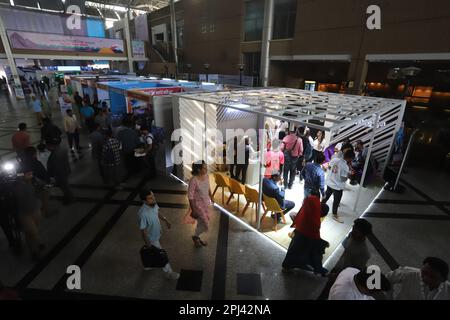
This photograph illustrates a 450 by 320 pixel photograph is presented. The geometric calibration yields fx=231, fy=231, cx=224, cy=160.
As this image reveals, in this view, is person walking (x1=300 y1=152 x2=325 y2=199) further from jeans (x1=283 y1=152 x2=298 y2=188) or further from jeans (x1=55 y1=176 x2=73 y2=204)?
jeans (x1=55 y1=176 x2=73 y2=204)

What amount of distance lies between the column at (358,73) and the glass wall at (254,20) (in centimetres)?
830

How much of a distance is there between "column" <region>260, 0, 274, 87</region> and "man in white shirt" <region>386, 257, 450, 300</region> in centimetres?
1589

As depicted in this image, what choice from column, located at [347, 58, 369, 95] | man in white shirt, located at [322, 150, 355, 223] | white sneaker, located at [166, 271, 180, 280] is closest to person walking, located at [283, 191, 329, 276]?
man in white shirt, located at [322, 150, 355, 223]

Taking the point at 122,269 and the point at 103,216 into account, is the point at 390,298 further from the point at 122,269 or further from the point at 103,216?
the point at 103,216

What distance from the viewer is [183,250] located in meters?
3.95

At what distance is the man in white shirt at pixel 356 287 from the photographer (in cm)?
194

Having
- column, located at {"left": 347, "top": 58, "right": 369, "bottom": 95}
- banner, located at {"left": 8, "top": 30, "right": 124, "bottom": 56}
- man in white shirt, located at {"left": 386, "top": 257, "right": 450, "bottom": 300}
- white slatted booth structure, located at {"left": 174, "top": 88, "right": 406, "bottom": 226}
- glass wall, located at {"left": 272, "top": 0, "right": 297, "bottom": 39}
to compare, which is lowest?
man in white shirt, located at {"left": 386, "top": 257, "right": 450, "bottom": 300}

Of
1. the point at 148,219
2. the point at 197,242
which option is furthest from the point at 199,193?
the point at 197,242

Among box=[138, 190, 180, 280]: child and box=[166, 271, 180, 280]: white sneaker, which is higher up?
box=[138, 190, 180, 280]: child

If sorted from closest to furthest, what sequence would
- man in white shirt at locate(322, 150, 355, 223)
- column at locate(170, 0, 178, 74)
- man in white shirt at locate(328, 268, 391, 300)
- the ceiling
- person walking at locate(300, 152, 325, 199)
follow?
man in white shirt at locate(328, 268, 391, 300) < person walking at locate(300, 152, 325, 199) < man in white shirt at locate(322, 150, 355, 223) < column at locate(170, 0, 178, 74) < the ceiling

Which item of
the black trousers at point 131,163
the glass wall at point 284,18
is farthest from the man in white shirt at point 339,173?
the glass wall at point 284,18

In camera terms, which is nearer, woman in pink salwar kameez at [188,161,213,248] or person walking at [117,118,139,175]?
woman in pink salwar kameez at [188,161,213,248]

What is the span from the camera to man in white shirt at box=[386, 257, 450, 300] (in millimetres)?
2010

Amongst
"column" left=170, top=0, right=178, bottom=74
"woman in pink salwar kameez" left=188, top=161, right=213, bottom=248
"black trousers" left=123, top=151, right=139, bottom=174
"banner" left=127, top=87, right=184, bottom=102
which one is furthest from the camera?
"column" left=170, top=0, right=178, bottom=74
